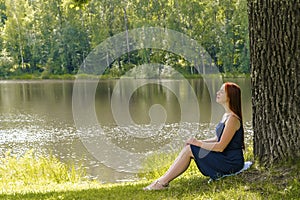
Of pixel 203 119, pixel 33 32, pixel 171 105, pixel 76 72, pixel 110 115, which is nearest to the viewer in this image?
pixel 203 119

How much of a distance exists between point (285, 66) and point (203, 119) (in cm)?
1429

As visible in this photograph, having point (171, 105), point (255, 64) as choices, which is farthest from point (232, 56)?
point (255, 64)

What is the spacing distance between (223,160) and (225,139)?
24cm

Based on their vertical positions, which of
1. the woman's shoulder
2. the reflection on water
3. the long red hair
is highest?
the long red hair

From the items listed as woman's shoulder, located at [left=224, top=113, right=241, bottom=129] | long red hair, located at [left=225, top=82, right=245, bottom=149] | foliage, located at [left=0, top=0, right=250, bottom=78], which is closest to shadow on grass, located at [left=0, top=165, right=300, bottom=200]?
woman's shoulder, located at [left=224, top=113, right=241, bottom=129]

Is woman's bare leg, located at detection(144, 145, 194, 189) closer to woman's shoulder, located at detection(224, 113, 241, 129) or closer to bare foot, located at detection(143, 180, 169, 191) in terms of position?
bare foot, located at detection(143, 180, 169, 191)

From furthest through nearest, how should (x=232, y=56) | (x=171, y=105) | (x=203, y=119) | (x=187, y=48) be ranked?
1. (x=232, y=56)
2. (x=187, y=48)
3. (x=171, y=105)
4. (x=203, y=119)

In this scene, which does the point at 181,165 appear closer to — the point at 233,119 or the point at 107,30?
the point at 233,119

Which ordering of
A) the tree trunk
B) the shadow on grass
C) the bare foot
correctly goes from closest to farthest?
the shadow on grass → the tree trunk → the bare foot

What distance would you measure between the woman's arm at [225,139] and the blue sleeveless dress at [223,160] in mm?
53

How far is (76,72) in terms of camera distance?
5356cm

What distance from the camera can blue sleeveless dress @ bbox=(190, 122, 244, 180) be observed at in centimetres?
464

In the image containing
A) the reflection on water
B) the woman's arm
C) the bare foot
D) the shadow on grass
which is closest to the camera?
the shadow on grass

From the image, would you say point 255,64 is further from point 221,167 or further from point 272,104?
point 221,167
